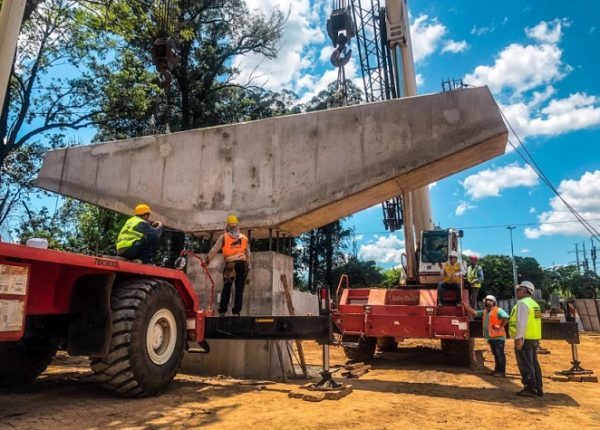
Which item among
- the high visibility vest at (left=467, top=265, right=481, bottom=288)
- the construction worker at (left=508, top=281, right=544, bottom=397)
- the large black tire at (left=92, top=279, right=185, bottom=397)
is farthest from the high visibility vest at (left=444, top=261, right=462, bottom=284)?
the large black tire at (left=92, top=279, right=185, bottom=397)

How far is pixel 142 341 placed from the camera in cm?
575

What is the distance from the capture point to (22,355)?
6.62 metres

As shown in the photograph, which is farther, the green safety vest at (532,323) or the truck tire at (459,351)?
the truck tire at (459,351)

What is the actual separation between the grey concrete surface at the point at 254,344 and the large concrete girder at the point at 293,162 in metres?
0.78

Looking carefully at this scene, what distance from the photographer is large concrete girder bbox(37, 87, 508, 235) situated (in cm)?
859

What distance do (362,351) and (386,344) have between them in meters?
2.64

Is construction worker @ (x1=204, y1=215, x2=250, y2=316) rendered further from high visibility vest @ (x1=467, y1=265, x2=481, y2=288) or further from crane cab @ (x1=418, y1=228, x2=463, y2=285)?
crane cab @ (x1=418, y1=228, x2=463, y2=285)

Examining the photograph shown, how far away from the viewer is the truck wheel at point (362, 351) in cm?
1213

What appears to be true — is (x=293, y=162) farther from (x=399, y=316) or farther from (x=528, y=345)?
(x=528, y=345)

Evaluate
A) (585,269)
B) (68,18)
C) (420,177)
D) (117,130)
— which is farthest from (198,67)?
(585,269)

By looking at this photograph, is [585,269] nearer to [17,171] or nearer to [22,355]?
[17,171]

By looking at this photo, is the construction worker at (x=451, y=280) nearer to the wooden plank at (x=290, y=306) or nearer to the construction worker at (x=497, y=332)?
the construction worker at (x=497, y=332)

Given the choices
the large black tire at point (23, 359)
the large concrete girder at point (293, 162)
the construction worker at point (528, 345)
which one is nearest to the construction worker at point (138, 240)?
the large black tire at point (23, 359)

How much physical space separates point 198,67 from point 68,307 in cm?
2195
